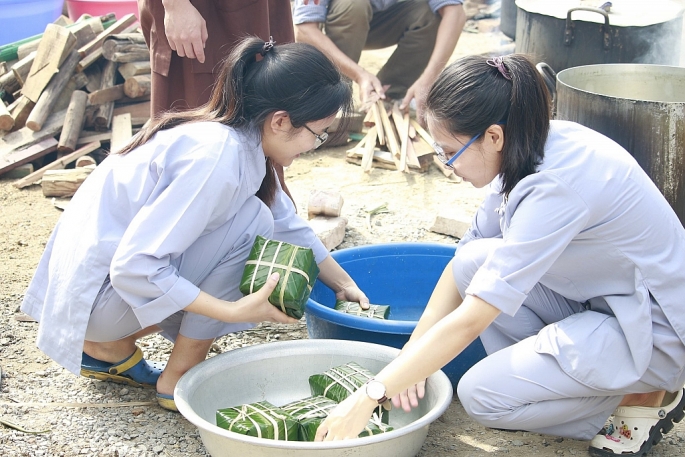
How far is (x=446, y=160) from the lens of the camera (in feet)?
7.95

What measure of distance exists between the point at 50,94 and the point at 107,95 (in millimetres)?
393

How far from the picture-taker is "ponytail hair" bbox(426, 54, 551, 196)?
2.25 m

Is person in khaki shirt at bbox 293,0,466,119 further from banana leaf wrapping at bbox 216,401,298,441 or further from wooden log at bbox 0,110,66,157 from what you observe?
banana leaf wrapping at bbox 216,401,298,441

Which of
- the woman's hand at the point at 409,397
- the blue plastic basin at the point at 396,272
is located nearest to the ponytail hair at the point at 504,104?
the woman's hand at the point at 409,397

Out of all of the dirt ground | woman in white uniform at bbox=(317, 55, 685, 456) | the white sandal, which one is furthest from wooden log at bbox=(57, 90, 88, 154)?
the white sandal

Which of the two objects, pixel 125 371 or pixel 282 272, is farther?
pixel 125 371

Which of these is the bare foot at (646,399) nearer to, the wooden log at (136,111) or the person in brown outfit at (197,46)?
the person in brown outfit at (197,46)

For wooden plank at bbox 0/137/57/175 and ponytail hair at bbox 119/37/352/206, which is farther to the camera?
wooden plank at bbox 0/137/57/175

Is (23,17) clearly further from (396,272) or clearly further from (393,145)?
(396,272)

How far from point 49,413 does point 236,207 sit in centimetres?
96

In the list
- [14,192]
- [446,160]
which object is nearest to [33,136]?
[14,192]

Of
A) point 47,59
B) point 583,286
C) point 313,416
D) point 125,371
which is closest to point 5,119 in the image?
point 47,59

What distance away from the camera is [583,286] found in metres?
2.51

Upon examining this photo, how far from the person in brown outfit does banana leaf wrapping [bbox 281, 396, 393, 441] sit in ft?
5.46
